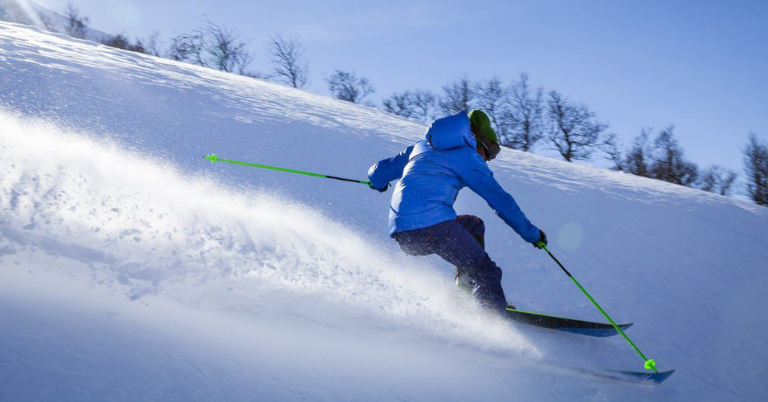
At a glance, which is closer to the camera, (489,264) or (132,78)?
(489,264)

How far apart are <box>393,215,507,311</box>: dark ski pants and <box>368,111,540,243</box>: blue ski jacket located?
0.21ft

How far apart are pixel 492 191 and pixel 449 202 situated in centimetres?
31

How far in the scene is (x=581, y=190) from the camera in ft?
22.8

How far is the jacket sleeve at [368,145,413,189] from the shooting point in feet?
12.2

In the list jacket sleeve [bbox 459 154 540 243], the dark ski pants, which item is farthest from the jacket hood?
the dark ski pants

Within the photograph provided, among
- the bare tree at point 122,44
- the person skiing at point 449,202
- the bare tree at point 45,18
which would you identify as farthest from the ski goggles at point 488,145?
the bare tree at point 45,18

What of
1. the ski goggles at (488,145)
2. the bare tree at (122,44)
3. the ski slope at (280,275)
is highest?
the bare tree at (122,44)

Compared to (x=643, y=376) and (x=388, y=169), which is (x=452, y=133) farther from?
(x=643, y=376)

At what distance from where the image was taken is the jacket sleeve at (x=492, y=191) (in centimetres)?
301

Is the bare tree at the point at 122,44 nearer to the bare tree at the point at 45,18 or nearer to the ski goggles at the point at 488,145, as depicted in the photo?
the bare tree at the point at 45,18

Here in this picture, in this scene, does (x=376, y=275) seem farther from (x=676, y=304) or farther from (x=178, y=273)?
(x=676, y=304)

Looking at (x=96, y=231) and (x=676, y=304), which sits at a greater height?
(x=96, y=231)

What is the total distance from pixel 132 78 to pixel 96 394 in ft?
23.7

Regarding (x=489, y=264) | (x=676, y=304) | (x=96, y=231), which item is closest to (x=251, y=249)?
(x=96, y=231)
